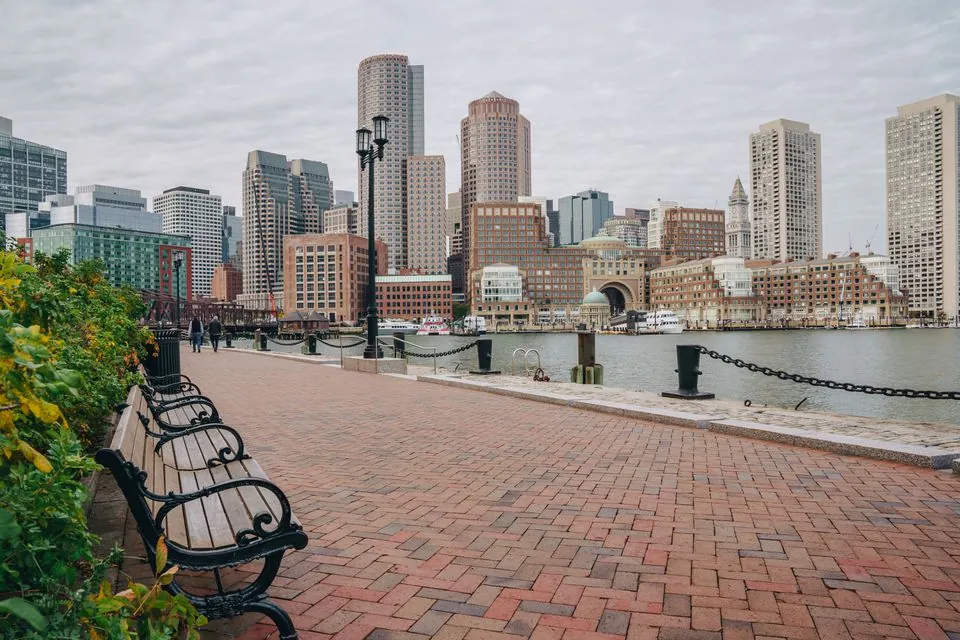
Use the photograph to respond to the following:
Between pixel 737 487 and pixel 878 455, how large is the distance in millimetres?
1974

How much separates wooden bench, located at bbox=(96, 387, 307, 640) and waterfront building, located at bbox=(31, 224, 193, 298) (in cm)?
13056

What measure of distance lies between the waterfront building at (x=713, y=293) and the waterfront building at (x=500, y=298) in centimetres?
4021

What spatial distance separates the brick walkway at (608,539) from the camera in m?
3.12

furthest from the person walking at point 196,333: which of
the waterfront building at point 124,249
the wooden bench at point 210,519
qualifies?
the waterfront building at point 124,249

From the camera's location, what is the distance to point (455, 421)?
352 inches

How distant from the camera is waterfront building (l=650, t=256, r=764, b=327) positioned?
154 meters

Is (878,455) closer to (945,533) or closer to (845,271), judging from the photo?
(945,533)

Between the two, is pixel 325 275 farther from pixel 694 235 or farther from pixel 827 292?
pixel 827 292

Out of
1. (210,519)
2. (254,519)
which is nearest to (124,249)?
(210,519)

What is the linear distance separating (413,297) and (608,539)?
15470 centimetres

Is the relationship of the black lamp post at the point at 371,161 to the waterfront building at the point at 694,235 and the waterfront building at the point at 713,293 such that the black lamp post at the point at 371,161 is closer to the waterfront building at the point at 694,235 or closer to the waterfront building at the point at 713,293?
the waterfront building at the point at 713,293

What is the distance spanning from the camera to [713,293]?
506ft

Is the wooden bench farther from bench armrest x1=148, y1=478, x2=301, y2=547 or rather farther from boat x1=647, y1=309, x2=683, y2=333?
boat x1=647, y1=309, x2=683, y2=333

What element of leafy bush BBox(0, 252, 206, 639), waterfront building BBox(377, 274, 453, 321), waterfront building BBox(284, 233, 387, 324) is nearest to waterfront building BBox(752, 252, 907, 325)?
waterfront building BBox(377, 274, 453, 321)
